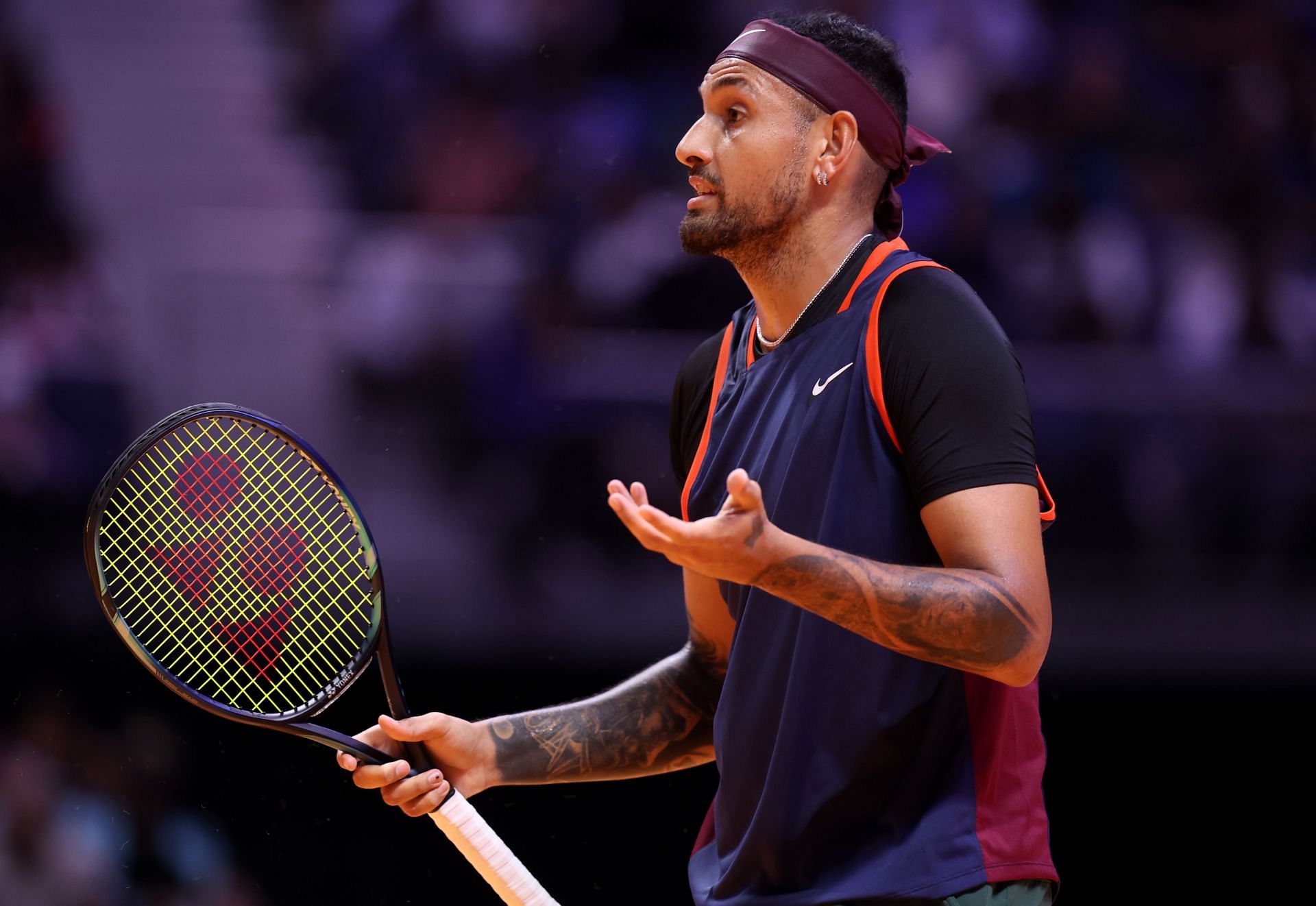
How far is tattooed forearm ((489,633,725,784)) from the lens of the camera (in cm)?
203

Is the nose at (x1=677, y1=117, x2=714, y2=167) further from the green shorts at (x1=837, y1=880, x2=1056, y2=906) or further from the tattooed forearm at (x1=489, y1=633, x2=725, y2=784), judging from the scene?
the green shorts at (x1=837, y1=880, x2=1056, y2=906)

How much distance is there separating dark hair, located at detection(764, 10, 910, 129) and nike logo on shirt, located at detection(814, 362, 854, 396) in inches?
17.8

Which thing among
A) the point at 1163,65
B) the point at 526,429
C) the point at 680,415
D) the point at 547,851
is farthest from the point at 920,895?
the point at 1163,65

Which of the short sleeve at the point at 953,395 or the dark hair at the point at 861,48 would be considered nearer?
the short sleeve at the point at 953,395

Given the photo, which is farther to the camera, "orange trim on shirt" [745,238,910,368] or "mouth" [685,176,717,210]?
"mouth" [685,176,717,210]

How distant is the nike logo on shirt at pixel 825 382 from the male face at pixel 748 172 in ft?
0.83

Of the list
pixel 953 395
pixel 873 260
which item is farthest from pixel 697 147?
pixel 953 395

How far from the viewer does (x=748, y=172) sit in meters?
1.96

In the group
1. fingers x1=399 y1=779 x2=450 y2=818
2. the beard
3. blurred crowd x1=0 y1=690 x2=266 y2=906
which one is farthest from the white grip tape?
blurred crowd x1=0 y1=690 x2=266 y2=906

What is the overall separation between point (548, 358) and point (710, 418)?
5.60 feet

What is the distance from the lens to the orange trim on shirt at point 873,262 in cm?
185

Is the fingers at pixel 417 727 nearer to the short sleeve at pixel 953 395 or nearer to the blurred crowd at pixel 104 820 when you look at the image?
the short sleeve at pixel 953 395

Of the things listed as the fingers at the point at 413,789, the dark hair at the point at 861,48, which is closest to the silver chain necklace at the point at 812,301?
the dark hair at the point at 861,48

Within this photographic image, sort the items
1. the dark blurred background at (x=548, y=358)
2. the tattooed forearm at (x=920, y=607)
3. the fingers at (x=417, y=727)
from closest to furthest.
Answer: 1. the tattooed forearm at (x=920, y=607)
2. the fingers at (x=417, y=727)
3. the dark blurred background at (x=548, y=358)
